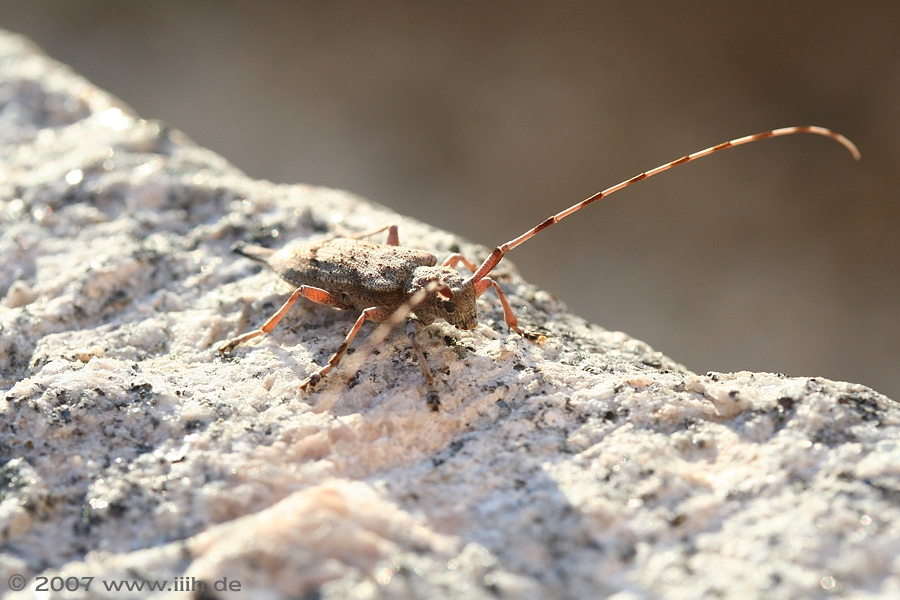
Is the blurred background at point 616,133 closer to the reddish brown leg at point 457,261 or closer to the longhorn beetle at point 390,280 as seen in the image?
the reddish brown leg at point 457,261

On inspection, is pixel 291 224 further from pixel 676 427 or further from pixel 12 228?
pixel 676 427

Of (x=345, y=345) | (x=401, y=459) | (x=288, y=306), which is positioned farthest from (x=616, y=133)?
(x=401, y=459)

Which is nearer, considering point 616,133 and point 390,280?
point 390,280

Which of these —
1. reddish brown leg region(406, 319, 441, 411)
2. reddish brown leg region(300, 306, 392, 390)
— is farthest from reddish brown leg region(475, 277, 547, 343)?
reddish brown leg region(300, 306, 392, 390)

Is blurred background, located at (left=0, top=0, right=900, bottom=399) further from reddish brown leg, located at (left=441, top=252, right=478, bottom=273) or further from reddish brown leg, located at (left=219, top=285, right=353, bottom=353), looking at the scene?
reddish brown leg, located at (left=219, top=285, right=353, bottom=353)

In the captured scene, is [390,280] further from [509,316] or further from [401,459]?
[401,459]

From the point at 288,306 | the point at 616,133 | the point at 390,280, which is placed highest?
the point at 616,133

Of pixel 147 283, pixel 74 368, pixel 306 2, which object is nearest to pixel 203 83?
pixel 306 2
